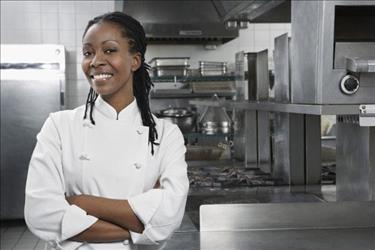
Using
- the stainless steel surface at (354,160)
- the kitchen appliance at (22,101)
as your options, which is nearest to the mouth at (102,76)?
the stainless steel surface at (354,160)

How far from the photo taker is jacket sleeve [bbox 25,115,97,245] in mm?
1231

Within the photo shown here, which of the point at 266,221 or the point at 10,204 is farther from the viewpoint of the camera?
the point at 10,204

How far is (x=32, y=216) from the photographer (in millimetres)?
1230

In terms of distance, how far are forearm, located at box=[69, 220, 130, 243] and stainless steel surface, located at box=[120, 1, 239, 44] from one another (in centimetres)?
273

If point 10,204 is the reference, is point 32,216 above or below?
above

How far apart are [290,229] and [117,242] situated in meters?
0.92

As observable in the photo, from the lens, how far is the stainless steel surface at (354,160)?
2.09 m

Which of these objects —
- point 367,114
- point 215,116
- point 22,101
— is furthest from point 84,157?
point 22,101

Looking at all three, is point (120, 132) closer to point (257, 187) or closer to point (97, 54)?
point (97, 54)

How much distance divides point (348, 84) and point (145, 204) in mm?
907

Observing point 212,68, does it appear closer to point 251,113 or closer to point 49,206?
point 251,113

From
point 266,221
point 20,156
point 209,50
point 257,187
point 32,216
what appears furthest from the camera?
point 209,50

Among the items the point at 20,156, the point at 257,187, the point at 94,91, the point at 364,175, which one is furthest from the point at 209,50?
the point at 94,91

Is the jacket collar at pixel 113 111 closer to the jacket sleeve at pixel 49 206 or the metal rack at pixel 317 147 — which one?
the jacket sleeve at pixel 49 206
